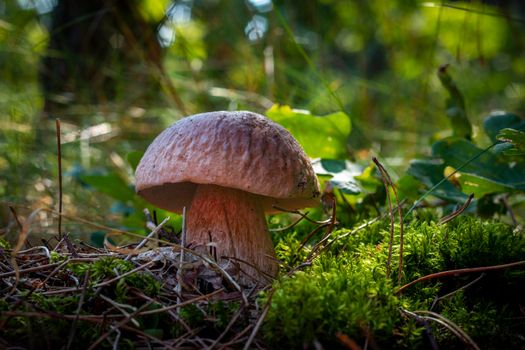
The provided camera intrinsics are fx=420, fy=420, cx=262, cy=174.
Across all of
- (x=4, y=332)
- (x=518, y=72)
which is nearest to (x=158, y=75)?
(x=4, y=332)

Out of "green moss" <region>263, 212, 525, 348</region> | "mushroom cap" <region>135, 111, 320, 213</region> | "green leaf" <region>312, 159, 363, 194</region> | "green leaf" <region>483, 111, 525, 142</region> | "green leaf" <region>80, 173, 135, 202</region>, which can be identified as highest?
"green leaf" <region>483, 111, 525, 142</region>

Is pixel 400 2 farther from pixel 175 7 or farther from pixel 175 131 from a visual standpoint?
pixel 175 131

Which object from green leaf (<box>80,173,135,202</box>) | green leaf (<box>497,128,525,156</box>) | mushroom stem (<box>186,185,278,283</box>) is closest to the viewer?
green leaf (<box>497,128,525,156</box>)

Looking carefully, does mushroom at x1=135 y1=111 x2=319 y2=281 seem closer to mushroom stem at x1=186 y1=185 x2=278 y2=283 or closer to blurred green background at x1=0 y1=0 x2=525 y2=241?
mushroom stem at x1=186 y1=185 x2=278 y2=283

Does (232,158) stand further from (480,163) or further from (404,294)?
(480,163)

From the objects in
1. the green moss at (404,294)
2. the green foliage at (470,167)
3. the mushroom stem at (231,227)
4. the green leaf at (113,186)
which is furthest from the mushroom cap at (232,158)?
the green leaf at (113,186)

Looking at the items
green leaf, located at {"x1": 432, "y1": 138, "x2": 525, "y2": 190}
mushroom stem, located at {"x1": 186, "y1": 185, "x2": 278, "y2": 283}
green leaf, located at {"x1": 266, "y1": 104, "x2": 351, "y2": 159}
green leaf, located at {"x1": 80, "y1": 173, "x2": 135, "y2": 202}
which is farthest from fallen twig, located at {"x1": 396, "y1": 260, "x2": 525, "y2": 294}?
green leaf, located at {"x1": 80, "y1": 173, "x2": 135, "y2": 202}

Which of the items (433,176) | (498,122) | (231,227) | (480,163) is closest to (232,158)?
(231,227)
